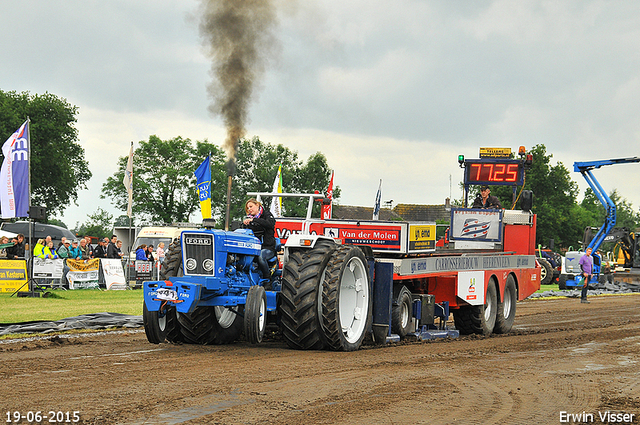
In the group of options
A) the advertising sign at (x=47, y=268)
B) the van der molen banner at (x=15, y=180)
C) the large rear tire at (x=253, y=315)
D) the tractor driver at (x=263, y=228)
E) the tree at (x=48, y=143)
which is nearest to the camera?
the large rear tire at (x=253, y=315)

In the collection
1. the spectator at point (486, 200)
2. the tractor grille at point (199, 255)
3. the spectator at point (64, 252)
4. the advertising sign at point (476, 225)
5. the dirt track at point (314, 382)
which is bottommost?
the dirt track at point (314, 382)

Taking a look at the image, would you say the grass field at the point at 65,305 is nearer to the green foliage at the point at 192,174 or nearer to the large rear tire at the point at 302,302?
the large rear tire at the point at 302,302

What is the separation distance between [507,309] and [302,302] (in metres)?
6.65

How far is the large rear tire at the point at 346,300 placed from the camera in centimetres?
845

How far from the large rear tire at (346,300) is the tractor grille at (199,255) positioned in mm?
1377

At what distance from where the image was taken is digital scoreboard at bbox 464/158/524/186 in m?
16.4

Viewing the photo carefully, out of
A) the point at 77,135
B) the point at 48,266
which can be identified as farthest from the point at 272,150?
the point at 48,266

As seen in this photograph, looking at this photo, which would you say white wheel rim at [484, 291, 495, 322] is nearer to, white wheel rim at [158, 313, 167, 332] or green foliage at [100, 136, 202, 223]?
white wheel rim at [158, 313, 167, 332]

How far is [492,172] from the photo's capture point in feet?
54.0

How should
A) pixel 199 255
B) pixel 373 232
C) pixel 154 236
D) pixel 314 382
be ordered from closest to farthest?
pixel 314 382, pixel 199 255, pixel 373 232, pixel 154 236

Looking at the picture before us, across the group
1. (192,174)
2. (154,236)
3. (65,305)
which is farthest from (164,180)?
(65,305)

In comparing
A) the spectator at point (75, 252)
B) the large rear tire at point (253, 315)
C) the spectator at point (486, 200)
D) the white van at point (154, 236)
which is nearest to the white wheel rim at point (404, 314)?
the large rear tire at point (253, 315)

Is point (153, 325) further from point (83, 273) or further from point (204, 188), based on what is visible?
point (83, 273)

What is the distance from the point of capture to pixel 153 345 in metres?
8.87
